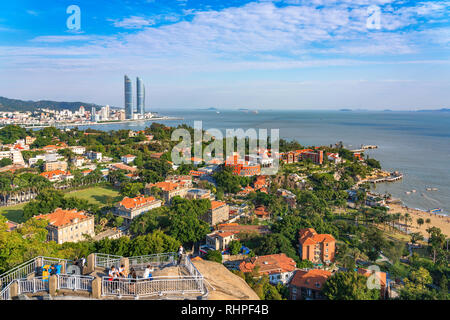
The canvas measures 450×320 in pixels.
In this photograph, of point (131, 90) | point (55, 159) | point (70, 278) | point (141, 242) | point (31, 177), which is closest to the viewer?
point (70, 278)

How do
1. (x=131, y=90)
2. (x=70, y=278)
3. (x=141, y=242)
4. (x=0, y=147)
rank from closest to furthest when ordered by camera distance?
(x=70, y=278) < (x=141, y=242) < (x=0, y=147) < (x=131, y=90)

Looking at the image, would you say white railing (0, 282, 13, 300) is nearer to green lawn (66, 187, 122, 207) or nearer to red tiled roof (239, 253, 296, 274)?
red tiled roof (239, 253, 296, 274)

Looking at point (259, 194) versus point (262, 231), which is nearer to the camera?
point (262, 231)

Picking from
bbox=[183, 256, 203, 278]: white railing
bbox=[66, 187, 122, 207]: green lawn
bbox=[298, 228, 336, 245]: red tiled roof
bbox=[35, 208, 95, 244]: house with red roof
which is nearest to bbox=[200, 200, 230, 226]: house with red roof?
bbox=[298, 228, 336, 245]: red tiled roof

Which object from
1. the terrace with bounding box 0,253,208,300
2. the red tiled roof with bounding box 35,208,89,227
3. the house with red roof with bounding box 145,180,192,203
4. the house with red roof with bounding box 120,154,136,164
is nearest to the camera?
the terrace with bounding box 0,253,208,300

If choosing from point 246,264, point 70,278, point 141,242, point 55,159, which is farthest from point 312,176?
point 70,278

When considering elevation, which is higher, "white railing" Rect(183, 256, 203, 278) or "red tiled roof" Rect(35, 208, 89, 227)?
"white railing" Rect(183, 256, 203, 278)

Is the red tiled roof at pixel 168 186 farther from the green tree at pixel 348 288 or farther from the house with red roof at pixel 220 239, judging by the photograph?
the green tree at pixel 348 288

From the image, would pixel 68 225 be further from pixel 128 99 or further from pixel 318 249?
pixel 128 99
